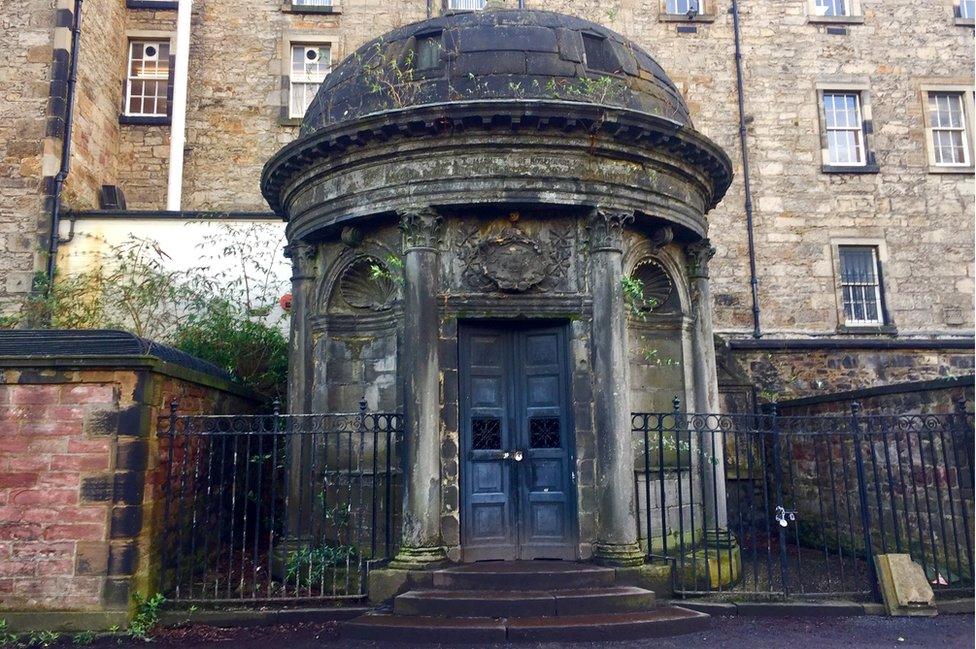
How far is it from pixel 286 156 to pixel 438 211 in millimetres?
2262

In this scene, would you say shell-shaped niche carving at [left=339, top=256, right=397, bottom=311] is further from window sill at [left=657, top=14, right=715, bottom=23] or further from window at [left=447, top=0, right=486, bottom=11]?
window sill at [left=657, top=14, right=715, bottom=23]

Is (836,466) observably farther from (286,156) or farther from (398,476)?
(286,156)

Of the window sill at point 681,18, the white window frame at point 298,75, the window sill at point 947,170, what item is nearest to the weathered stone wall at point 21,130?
the white window frame at point 298,75

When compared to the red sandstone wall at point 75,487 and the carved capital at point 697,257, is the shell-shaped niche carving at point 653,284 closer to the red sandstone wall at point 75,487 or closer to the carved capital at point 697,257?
the carved capital at point 697,257

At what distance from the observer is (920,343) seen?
52.9 feet

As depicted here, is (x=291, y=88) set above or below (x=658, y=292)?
above

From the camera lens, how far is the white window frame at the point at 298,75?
16.9 meters

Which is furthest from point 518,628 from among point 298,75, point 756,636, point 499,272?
point 298,75

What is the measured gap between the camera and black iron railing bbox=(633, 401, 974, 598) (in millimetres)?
7805

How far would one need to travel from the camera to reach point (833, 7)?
18000 millimetres

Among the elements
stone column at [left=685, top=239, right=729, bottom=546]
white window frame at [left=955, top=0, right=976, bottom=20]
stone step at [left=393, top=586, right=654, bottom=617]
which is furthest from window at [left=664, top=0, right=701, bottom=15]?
stone step at [left=393, top=586, right=654, bottom=617]

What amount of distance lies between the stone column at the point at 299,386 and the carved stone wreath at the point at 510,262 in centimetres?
234

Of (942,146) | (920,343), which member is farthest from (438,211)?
(942,146)

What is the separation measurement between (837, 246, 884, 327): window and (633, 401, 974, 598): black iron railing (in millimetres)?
7263
